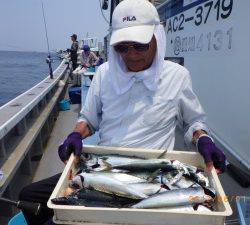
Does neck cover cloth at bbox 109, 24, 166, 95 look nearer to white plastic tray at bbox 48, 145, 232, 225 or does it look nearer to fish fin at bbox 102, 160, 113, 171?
fish fin at bbox 102, 160, 113, 171

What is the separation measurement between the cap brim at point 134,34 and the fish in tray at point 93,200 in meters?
0.98

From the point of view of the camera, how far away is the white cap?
2.16m

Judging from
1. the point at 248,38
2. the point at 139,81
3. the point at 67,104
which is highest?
the point at 248,38

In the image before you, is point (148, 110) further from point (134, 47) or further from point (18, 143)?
point (18, 143)

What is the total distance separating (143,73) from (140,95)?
15cm

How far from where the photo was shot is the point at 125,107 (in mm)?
2377

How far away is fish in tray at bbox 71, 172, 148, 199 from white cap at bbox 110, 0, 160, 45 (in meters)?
0.87

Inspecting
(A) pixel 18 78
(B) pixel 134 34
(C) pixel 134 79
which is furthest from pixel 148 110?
(A) pixel 18 78

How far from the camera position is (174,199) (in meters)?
1.61

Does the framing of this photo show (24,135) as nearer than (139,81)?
No

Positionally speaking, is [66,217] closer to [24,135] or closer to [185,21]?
[24,135]

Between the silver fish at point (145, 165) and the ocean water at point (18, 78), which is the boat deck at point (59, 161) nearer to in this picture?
the silver fish at point (145, 165)

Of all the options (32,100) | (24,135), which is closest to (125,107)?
(24,135)

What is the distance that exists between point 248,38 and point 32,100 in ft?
11.1
